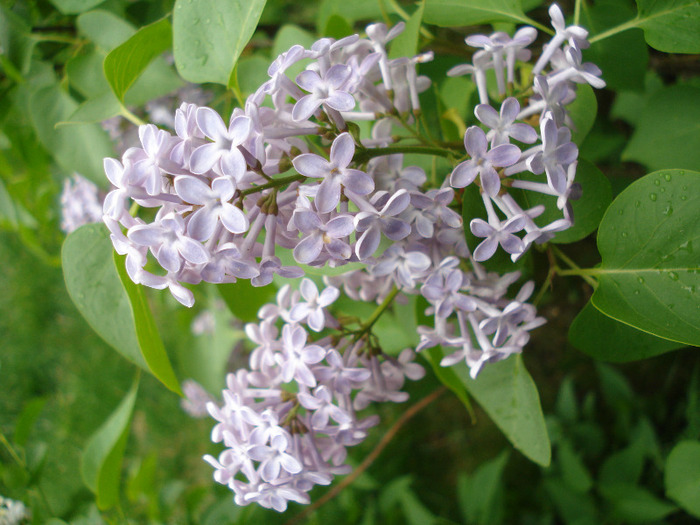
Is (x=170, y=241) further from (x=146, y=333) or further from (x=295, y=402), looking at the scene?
(x=295, y=402)

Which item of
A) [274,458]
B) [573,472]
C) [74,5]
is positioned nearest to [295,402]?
[274,458]

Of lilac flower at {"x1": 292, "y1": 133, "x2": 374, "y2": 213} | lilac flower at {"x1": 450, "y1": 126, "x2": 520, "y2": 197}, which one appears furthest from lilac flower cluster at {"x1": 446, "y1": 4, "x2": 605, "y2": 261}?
lilac flower at {"x1": 292, "y1": 133, "x2": 374, "y2": 213}

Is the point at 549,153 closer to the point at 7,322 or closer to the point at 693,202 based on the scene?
the point at 693,202

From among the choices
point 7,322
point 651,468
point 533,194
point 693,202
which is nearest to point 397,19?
point 533,194

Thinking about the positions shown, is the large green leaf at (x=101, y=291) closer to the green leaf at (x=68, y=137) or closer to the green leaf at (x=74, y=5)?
the green leaf at (x=68, y=137)

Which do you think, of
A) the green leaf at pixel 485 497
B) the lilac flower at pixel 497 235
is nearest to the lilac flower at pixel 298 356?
the lilac flower at pixel 497 235

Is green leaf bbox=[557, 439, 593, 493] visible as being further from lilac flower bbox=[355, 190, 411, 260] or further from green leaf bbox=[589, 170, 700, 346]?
lilac flower bbox=[355, 190, 411, 260]
